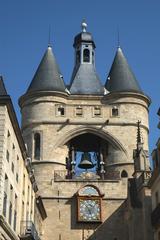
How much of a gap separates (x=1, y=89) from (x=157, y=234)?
1222cm

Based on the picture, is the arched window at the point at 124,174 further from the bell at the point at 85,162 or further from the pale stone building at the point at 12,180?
the pale stone building at the point at 12,180

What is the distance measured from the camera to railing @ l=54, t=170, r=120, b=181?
3888 centimetres

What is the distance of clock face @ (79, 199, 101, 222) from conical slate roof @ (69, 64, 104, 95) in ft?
31.1

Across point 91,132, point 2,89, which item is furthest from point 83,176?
point 2,89

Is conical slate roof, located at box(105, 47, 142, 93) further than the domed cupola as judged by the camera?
No

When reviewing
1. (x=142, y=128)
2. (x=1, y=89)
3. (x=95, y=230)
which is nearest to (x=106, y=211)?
(x=95, y=230)

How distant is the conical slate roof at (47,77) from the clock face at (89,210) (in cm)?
941

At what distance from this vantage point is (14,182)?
25.0 m

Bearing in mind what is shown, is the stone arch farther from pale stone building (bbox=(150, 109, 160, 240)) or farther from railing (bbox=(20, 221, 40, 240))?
railing (bbox=(20, 221, 40, 240))

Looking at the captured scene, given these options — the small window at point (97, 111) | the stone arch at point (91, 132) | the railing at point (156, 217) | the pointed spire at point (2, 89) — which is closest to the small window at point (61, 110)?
the stone arch at point (91, 132)

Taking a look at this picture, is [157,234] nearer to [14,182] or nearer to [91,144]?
[14,182]

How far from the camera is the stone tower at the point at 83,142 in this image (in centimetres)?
3722

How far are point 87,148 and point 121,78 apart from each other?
6.41 m

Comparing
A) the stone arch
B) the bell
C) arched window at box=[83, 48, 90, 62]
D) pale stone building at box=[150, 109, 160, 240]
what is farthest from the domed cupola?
pale stone building at box=[150, 109, 160, 240]
